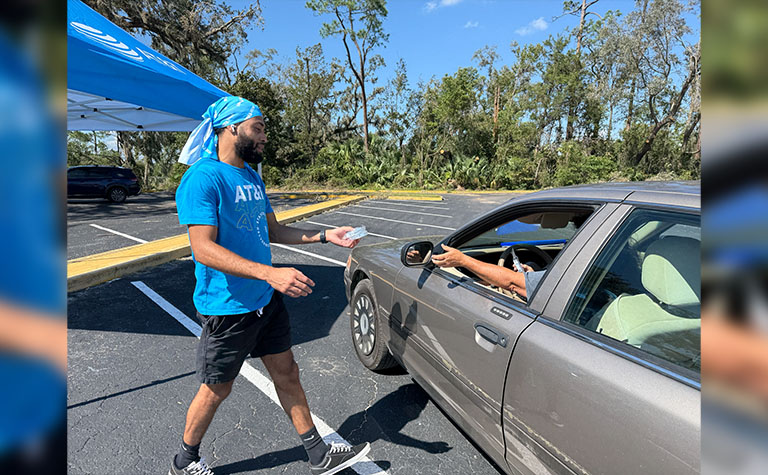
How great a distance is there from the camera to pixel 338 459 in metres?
2.30

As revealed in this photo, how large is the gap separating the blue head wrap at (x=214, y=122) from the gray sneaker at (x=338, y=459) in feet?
5.67

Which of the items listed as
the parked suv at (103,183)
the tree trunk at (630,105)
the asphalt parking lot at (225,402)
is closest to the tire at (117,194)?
the parked suv at (103,183)

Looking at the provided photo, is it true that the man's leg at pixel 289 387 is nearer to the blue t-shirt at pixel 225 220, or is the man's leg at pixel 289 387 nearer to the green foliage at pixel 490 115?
the blue t-shirt at pixel 225 220

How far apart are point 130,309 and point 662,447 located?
4.99 metres

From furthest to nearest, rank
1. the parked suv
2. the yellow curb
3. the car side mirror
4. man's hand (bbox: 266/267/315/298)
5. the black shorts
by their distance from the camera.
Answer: the yellow curb < the parked suv < the car side mirror < the black shorts < man's hand (bbox: 266/267/315/298)

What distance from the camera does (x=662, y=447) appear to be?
51.4 inches

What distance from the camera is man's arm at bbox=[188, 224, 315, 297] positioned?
6.22 ft

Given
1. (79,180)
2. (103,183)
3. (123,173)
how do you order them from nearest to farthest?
1. (79,180)
2. (103,183)
3. (123,173)

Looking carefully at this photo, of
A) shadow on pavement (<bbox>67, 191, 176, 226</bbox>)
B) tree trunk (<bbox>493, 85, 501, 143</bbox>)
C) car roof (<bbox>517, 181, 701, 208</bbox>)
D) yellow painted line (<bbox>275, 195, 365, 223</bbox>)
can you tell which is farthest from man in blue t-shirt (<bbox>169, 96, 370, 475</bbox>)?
tree trunk (<bbox>493, 85, 501, 143</bbox>)

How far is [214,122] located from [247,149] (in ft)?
0.72

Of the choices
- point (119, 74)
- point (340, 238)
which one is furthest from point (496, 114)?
point (340, 238)

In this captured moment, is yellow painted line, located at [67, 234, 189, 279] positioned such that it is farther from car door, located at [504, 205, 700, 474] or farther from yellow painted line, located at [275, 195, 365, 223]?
car door, located at [504, 205, 700, 474]

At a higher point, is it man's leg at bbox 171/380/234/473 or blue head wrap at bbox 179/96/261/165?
blue head wrap at bbox 179/96/261/165

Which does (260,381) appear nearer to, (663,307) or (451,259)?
(451,259)
